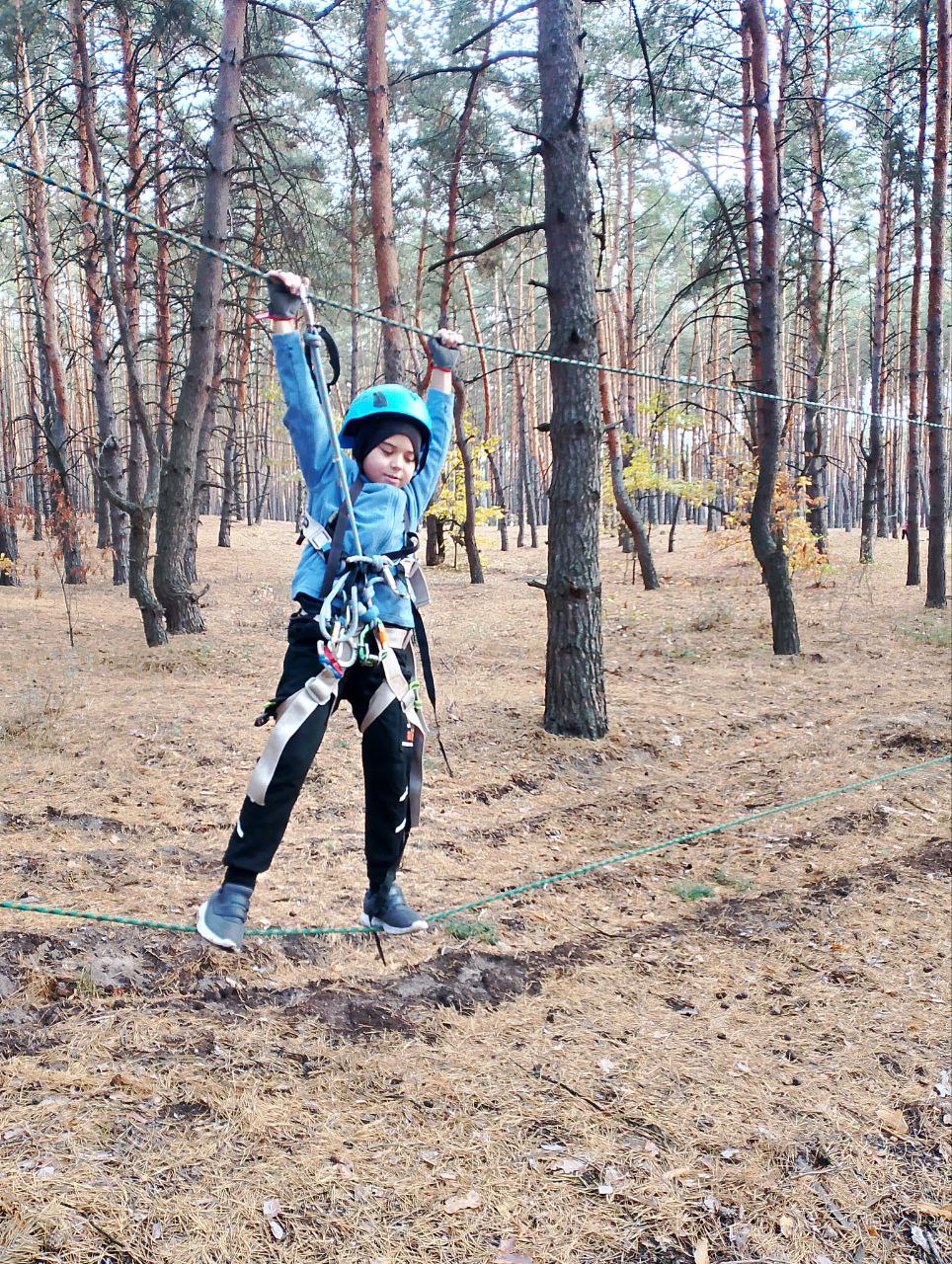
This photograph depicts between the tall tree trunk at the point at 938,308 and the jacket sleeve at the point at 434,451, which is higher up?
the tall tree trunk at the point at 938,308

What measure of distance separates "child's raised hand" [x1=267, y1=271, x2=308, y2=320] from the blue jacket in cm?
10

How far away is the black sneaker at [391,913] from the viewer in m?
3.51

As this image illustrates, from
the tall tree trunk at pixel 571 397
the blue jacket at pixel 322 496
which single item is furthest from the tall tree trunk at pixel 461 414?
the blue jacket at pixel 322 496

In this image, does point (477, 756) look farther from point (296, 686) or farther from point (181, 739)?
point (296, 686)

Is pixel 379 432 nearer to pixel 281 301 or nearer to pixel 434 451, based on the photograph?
pixel 434 451

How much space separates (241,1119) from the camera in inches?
139

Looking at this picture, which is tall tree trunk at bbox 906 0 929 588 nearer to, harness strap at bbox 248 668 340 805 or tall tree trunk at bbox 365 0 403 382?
tall tree trunk at bbox 365 0 403 382

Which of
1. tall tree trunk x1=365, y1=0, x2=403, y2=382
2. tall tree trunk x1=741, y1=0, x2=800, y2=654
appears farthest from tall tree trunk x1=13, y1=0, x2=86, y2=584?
tall tree trunk x1=741, y1=0, x2=800, y2=654

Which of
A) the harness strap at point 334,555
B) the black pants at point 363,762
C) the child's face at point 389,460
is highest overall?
the child's face at point 389,460

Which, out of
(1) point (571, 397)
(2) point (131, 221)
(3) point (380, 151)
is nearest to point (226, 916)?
(1) point (571, 397)

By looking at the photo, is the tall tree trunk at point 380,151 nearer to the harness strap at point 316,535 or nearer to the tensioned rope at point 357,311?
the tensioned rope at point 357,311

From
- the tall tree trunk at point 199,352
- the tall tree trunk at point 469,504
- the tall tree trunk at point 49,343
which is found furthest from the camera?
the tall tree trunk at point 469,504

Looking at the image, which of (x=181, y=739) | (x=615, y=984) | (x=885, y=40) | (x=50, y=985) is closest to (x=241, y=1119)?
(x=50, y=985)

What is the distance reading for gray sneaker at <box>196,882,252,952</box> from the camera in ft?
10.00
